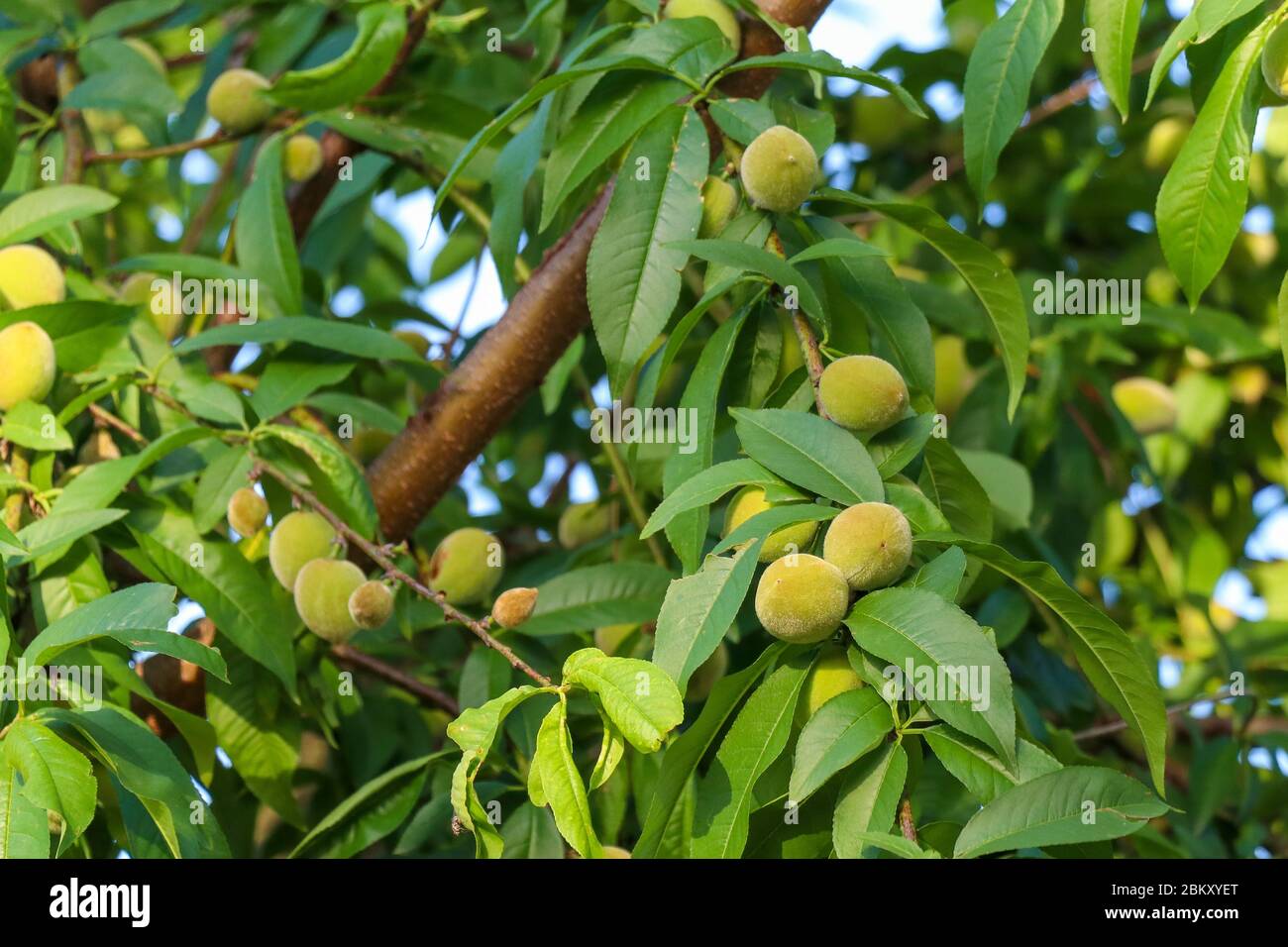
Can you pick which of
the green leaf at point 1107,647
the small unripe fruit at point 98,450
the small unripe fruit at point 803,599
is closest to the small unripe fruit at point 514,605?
the small unripe fruit at point 803,599

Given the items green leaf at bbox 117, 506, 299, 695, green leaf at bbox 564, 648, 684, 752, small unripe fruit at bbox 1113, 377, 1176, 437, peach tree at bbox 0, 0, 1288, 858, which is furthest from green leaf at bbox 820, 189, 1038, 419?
small unripe fruit at bbox 1113, 377, 1176, 437

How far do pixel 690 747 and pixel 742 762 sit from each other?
0.05m

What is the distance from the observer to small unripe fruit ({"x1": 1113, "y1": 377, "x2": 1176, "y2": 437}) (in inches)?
89.0

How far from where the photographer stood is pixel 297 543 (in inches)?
55.1

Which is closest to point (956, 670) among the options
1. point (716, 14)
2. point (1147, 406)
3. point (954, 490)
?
point (954, 490)

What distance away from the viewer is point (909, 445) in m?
1.15

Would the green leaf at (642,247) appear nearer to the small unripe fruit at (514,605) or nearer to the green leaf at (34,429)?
the small unripe fruit at (514,605)

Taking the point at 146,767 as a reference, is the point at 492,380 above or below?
above

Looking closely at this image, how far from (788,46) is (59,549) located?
0.82 metres

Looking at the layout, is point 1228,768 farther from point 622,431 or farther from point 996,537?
point 622,431

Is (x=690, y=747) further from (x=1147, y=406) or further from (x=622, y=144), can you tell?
(x=1147, y=406)

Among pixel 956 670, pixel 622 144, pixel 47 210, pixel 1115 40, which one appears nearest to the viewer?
pixel 956 670

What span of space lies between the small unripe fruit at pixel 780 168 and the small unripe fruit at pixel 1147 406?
1.22 metres
